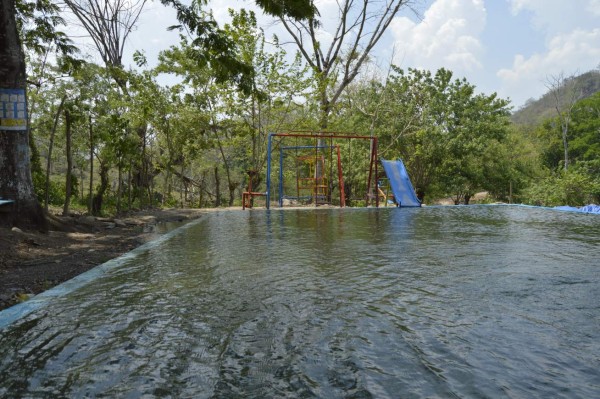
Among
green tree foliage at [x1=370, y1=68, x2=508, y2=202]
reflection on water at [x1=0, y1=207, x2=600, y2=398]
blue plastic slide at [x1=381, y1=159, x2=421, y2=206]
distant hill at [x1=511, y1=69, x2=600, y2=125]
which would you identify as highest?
distant hill at [x1=511, y1=69, x2=600, y2=125]

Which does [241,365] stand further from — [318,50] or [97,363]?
[318,50]

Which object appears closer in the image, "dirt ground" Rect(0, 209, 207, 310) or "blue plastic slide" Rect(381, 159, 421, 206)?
"dirt ground" Rect(0, 209, 207, 310)

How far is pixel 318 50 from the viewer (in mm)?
16656

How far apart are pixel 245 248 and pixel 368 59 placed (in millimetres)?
16748

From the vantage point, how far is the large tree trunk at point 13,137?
4.93 m

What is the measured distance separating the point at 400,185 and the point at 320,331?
11.3 m

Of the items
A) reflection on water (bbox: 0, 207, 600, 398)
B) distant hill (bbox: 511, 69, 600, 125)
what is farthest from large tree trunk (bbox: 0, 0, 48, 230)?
distant hill (bbox: 511, 69, 600, 125)

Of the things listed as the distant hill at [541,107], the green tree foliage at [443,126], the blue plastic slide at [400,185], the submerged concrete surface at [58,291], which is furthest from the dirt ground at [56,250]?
the distant hill at [541,107]

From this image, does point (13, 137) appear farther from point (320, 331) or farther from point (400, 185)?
point (400, 185)

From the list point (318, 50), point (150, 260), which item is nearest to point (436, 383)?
point (150, 260)

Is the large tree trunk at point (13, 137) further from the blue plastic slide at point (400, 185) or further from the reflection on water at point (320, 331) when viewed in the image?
the blue plastic slide at point (400, 185)

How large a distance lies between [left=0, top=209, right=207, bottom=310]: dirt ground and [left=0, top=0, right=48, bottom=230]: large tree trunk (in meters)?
0.30

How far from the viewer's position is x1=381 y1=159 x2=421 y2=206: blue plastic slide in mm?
12180

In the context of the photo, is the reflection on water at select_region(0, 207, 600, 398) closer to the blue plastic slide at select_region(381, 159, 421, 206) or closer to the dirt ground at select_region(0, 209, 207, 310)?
the dirt ground at select_region(0, 209, 207, 310)
